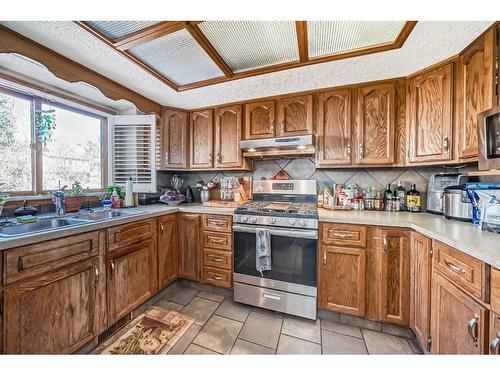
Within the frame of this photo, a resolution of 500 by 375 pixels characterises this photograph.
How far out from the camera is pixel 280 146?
1.88m

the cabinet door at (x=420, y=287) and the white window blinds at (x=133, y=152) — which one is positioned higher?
the white window blinds at (x=133, y=152)

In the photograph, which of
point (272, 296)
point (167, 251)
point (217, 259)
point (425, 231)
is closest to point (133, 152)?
point (167, 251)

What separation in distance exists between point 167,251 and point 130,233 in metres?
0.50

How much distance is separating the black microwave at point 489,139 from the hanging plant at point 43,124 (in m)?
3.12

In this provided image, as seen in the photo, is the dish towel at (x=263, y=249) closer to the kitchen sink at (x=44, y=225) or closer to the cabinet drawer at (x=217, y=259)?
the cabinet drawer at (x=217, y=259)

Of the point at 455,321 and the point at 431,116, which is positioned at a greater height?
the point at 431,116

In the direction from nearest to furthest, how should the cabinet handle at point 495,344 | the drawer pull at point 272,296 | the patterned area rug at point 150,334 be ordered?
the cabinet handle at point 495,344 < the patterned area rug at point 150,334 < the drawer pull at point 272,296

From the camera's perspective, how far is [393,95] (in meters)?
1.72

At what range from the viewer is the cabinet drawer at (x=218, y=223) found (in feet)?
6.23

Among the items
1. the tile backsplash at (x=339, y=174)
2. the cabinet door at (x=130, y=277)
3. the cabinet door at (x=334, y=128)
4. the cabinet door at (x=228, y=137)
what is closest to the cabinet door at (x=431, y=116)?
the tile backsplash at (x=339, y=174)

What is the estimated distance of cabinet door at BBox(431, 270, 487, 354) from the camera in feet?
2.70

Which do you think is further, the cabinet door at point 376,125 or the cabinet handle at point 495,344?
the cabinet door at point 376,125

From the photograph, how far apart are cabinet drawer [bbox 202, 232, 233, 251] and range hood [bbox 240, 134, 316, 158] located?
3.01 feet

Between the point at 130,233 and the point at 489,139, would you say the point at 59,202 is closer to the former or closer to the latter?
the point at 130,233
